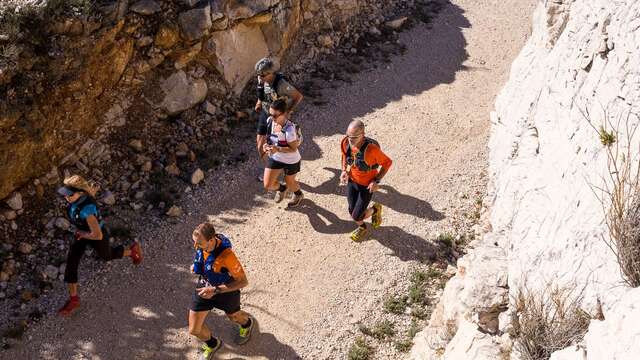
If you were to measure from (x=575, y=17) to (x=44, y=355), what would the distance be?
8792mm

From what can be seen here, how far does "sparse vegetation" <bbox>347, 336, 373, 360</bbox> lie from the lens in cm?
835

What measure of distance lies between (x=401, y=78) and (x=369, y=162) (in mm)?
5928

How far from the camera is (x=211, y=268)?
23.9ft

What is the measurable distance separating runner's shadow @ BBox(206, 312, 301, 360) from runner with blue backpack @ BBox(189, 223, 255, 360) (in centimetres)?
52

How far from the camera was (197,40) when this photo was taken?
458 inches

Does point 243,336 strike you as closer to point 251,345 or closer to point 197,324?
point 251,345

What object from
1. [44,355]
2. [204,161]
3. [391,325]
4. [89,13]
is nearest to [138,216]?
[204,161]

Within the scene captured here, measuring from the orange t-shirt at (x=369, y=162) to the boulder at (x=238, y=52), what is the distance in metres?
4.37

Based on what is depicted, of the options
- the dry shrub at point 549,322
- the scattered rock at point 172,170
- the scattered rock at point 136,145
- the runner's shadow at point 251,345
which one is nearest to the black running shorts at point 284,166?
the scattered rock at point 172,170

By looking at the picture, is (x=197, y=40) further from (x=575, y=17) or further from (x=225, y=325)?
(x=575, y=17)

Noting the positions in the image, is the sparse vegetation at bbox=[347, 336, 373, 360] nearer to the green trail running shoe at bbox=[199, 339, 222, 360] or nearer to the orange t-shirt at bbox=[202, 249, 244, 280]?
the green trail running shoe at bbox=[199, 339, 222, 360]

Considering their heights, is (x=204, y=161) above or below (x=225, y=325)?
above

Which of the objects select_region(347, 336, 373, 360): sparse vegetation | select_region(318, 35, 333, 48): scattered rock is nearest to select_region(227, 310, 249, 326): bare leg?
select_region(347, 336, 373, 360): sparse vegetation

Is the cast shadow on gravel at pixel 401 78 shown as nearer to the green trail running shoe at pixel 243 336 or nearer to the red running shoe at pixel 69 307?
the green trail running shoe at pixel 243 336
